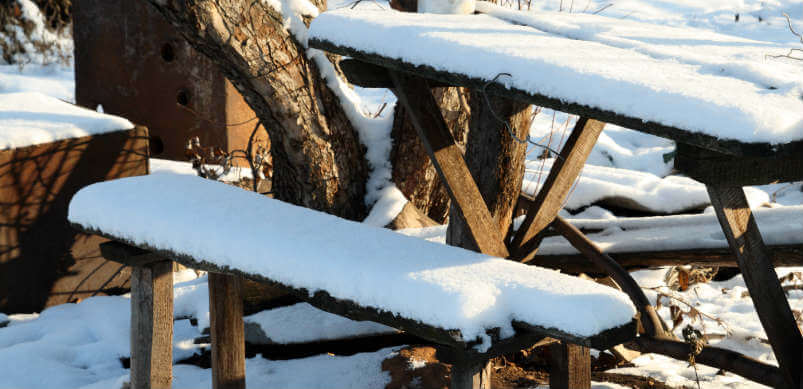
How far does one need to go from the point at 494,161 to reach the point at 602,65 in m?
1.55

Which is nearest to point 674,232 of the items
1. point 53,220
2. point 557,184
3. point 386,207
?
point 557,184

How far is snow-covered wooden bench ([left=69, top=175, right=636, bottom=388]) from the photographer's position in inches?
84.2

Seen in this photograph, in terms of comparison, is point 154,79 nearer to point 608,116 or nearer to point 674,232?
point 674,232

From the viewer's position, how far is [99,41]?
6.40m

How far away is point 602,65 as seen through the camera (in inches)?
87.0

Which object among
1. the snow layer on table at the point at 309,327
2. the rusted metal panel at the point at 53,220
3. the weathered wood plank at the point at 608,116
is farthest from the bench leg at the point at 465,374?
the rusted metal panel at the point at 53,220

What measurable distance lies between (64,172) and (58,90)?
219 inches

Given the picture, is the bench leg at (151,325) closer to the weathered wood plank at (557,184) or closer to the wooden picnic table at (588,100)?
the wooden picnic table at (588,100)

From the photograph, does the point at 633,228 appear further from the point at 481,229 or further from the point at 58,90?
the point at 58,90

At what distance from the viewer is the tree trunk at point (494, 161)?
3715 mm

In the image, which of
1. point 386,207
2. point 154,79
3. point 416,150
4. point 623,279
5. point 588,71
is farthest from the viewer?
point 154,79

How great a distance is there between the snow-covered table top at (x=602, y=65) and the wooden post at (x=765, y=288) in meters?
0.53

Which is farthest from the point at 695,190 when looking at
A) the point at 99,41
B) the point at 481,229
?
the point at 99,41

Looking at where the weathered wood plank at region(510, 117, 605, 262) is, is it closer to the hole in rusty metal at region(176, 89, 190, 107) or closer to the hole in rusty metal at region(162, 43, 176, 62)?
the hole in rusty metal at region(176, 89, 190, 107)
